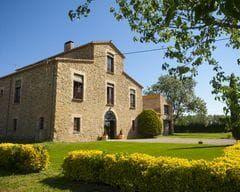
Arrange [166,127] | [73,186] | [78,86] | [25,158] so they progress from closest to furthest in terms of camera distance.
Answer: [73,186] → [25,158] → [78,86] → [166,127]

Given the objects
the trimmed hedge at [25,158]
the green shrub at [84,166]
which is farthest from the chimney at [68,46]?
the green shrub at [84,166]

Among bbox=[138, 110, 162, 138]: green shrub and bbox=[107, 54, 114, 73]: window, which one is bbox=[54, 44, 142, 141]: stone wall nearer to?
bbox=[107, 54, 114, 73]: window

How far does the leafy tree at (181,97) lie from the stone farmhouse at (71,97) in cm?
3303

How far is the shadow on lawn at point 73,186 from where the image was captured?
727 centimetres

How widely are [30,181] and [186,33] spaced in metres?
6.30

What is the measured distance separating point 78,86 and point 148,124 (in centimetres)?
1108

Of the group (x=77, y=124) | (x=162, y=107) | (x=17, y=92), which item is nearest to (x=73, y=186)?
(x=77, y=124)

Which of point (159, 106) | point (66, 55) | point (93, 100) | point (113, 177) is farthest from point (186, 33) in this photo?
point (159, 106)

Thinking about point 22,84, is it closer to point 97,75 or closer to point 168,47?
point 97,75

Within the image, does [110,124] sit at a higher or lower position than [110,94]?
lower

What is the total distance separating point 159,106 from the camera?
45.6 m

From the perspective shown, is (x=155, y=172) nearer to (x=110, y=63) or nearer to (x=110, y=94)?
(x=110, y=94)

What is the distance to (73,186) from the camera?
766 centimetres

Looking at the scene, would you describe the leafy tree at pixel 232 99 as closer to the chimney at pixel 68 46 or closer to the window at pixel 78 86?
the window at pixel 78 86
